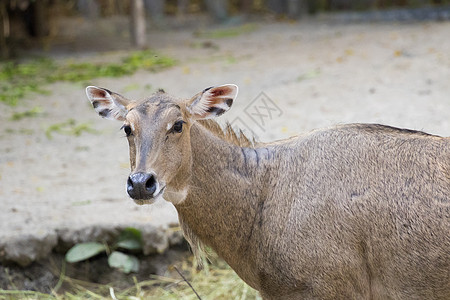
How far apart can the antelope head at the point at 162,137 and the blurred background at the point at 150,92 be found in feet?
3.15

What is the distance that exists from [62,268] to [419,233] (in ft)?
12.6

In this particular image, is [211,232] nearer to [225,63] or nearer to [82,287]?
[82,287]

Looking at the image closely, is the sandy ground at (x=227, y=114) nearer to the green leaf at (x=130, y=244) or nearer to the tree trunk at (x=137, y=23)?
the green leaf at (x=130, y=244)

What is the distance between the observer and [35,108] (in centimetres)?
1130

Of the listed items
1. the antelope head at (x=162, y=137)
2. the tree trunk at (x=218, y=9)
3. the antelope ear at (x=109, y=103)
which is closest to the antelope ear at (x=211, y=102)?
the antelope head at (x=162, y=137)

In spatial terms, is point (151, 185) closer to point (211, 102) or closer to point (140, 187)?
point (140, 187)

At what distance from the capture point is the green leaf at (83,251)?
6562 millimetres

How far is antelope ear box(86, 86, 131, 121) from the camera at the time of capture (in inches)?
192

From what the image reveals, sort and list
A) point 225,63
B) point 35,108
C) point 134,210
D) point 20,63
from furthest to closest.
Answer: point 20,63 < point 225,63 < point 35,108 < point 134,210

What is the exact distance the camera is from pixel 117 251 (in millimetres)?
6867

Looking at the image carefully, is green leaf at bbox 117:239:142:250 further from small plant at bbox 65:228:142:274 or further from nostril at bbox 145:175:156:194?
nostril at bbox 145:175:156:194

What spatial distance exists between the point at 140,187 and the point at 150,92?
7.41m

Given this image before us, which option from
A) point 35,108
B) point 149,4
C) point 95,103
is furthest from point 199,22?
point 95,103

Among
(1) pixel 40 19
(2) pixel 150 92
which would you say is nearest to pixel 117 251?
(2) pixel 150 92
